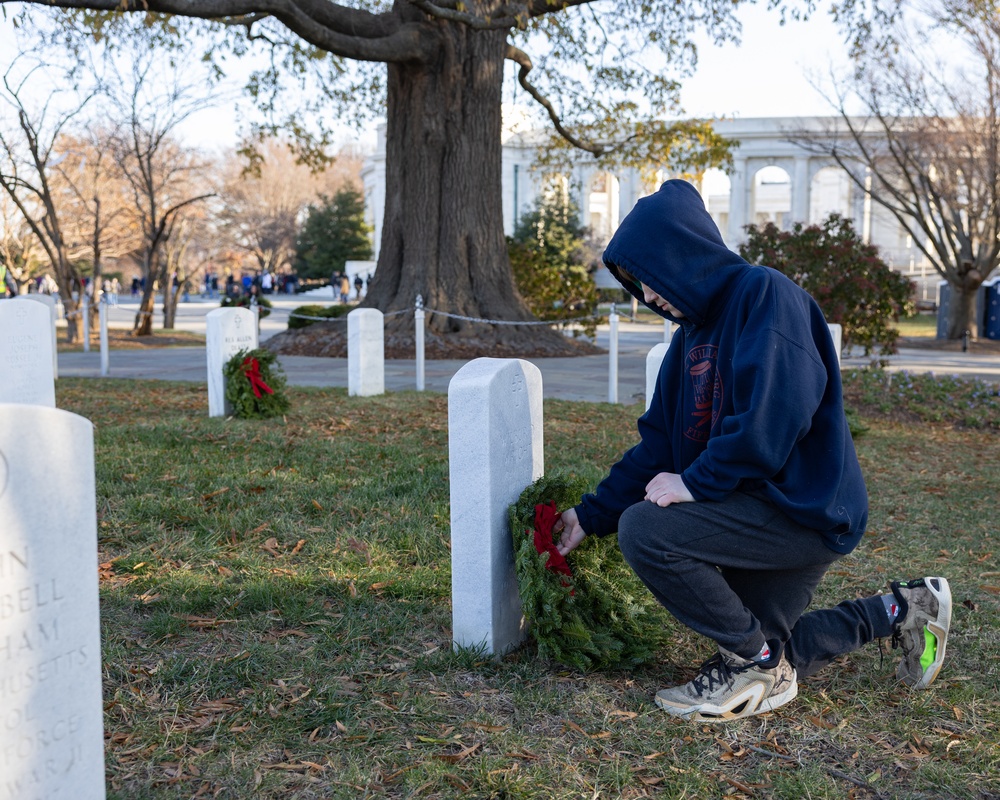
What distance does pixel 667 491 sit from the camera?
9.61ft

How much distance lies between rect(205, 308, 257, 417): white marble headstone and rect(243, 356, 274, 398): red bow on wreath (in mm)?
238

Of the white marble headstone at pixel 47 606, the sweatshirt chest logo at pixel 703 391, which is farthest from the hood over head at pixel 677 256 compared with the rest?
the white marble headstone at pixel 47 606

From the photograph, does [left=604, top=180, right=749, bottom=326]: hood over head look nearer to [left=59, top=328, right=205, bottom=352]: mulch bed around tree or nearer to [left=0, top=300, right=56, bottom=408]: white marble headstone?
[left=0, top=300, right=56, bottom=408]: white marble headstone

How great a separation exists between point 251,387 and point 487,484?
5.70 meters

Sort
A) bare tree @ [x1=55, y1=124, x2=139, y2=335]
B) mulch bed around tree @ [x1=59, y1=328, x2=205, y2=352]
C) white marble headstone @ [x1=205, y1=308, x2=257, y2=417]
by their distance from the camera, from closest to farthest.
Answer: white marble headstone @ [x1=205, y1=308, x2=257, y2=417], mulch bed around tree @ [x1=59, y1=328, x2=205, y2=352], bare tree @ [x1=55, y1=124, x2=139, y2=335]

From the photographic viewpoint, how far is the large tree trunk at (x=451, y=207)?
51.2ft

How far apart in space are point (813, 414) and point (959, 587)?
216cm

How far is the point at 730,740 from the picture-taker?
296cm

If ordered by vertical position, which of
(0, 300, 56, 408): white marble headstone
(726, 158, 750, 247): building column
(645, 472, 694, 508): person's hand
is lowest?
(645, 472, 694, 508): person's hand

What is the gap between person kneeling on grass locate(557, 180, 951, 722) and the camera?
2.77 metres

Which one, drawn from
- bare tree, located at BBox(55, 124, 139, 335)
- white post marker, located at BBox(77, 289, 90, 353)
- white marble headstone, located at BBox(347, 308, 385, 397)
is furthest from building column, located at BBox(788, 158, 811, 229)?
white marble headstone, located at BBox(347, 308, 385, 397)

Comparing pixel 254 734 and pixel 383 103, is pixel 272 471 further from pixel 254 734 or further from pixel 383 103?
pixel 383 103

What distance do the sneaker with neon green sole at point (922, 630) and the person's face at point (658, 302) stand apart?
1265mm

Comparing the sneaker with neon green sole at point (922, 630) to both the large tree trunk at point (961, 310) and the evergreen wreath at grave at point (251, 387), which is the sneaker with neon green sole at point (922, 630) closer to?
the evergreen wreath at grave at point (251, 387)
